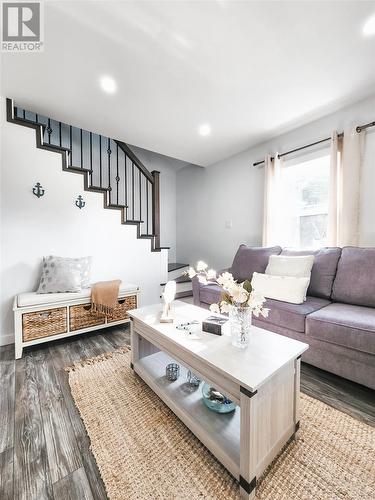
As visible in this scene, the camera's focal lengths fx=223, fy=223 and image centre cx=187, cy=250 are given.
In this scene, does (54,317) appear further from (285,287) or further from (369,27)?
(369,27)

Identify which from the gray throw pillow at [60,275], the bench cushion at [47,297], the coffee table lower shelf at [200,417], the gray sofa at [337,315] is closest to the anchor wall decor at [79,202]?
the gray throw pillow at [60,275]

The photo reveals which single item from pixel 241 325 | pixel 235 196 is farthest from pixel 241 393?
pixel 235 196

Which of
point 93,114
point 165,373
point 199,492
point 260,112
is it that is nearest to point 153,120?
point 93,114

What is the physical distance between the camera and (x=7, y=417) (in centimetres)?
132

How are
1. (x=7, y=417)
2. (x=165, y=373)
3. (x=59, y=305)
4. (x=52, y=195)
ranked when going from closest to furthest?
(x=7, y=417)
(x=165, y=373)
(x=59, y=305)
(x=52, y=195)

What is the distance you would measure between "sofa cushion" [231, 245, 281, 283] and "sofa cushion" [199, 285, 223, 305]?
0.36 meters

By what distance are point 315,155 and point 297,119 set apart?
0.47 meters

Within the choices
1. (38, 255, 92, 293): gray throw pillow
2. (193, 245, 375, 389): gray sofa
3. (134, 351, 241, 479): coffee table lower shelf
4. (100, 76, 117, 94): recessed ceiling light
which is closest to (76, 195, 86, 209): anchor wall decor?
(38, 255, 92, 293): gray throw pillow

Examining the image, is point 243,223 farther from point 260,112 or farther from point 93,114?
point 93,114

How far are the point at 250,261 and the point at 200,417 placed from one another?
1.90 m

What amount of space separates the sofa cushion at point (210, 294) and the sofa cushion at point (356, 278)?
1.13 meters

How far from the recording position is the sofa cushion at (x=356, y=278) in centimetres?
188

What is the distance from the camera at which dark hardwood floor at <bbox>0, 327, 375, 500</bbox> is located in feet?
3.13

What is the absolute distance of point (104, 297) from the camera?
7.79ft
